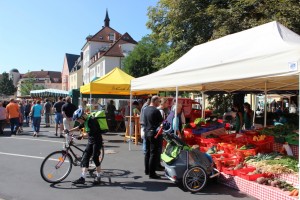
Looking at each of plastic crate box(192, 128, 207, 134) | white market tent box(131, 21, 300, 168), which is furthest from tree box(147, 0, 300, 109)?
plastic crate box(192, 128, 207, 134)

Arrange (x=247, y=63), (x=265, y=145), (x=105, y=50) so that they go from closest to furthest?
(x=247, y=63)
(x=265, y=145)
(x=105, y=50)

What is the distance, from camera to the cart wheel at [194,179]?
243 inches

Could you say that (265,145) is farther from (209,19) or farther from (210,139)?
(209,19)

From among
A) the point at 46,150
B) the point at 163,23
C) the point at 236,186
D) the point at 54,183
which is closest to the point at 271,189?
the point at 236,186

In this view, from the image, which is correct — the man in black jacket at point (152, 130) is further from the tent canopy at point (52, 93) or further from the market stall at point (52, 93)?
the tent canopy at point (52, 93)

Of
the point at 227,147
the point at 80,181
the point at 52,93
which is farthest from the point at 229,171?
the point at 52,93

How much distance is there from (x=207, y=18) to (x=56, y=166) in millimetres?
13298

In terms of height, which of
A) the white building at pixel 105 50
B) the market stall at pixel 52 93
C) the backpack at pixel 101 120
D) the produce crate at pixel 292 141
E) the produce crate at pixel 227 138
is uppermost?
the white building at pixel 105 50

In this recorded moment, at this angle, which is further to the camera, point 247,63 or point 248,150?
point 248,150

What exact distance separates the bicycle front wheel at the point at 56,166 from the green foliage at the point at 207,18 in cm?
1091

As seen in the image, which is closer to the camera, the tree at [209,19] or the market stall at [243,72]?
the market stall at [243,72]

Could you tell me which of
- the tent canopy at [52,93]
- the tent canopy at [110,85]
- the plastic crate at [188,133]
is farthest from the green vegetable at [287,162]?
the tent canopy at [52,93]

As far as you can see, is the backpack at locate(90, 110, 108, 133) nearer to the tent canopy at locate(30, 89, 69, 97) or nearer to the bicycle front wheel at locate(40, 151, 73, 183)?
the bicycle front wheel at locate(40, 151, 73, 183)

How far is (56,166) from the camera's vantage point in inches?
265
